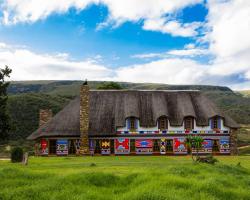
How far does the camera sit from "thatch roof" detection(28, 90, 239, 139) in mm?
44031

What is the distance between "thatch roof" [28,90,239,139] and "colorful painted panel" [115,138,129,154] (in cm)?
141

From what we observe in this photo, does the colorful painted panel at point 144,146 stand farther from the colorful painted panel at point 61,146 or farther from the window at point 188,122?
the colorful painted panel at point 61,146

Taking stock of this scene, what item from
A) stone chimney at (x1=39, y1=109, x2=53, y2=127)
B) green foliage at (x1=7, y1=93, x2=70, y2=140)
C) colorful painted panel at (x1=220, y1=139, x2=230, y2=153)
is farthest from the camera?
green foliage at (x1=7, y1=93, x2=70, y2=140)

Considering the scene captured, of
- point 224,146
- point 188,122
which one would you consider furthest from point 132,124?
point 224,146

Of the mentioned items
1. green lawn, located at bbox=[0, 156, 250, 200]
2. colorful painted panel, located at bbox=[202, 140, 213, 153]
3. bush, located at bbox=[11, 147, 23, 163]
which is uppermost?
colorful painted panel, located at bbox=[202, 140, 213, 153]

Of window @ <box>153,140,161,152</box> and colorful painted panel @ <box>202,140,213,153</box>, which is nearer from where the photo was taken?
window @ <box>153,140,161,152</box>

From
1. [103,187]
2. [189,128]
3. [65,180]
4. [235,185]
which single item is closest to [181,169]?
[235,185]

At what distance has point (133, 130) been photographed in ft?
146

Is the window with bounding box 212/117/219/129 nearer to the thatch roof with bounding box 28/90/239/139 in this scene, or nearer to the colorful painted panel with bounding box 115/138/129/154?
the thatch roof with bounding box 28/90/239/139

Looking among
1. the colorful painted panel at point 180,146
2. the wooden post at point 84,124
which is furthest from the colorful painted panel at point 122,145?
the colorful painted panel at point 180,146

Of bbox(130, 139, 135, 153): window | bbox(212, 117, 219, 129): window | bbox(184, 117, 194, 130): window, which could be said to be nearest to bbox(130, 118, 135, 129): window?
bbox(130, 139, 135, 153): window

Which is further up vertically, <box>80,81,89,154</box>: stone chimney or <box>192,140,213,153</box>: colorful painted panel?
<box>80,81,89,154</box>: stone chimney

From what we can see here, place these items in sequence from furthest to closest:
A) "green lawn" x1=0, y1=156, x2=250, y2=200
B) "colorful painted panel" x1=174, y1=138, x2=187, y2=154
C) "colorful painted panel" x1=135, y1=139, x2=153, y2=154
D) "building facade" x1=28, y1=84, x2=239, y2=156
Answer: "colorful painted panel" x1=174, y1=138, x2=187, y2=154 → "colorful painted panel" x1=135, y1=139, x2=153, y2=154 → "building facade" x1=28, y1=84, x2=239, y2=156 → "green lawn" x1=0, y1=156, x2=250, y2=200

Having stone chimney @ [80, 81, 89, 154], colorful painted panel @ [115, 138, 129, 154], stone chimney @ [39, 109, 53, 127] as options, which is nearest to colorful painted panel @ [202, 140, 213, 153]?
colorful painted panel @ [115, 138, 129, 154]
